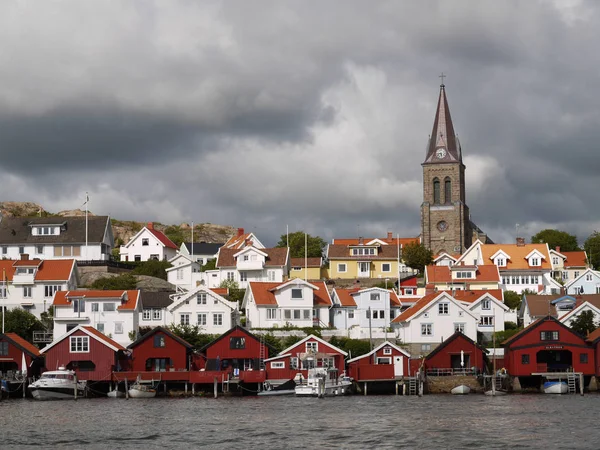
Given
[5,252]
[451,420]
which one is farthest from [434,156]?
[451,420]

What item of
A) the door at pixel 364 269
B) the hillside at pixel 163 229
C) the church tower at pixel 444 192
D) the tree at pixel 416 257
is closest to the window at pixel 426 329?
the door at pixel 364 269

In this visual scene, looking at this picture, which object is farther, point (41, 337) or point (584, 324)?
point (41, 337)

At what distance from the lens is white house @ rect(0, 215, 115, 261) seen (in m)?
118

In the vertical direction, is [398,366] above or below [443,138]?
below

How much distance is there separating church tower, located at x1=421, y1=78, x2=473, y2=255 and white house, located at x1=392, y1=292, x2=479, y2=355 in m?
57.2

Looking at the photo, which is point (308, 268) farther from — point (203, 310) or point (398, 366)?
point (398, 366)

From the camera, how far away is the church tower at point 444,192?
6048 inches

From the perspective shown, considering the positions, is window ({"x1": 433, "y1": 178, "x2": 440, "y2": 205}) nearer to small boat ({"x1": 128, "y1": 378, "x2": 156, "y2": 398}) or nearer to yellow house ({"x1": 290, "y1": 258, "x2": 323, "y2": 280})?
yellow house ({"x1": 290, "y1": 258, "x2": 323, "y2": 280})

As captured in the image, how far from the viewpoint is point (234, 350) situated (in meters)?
86.6

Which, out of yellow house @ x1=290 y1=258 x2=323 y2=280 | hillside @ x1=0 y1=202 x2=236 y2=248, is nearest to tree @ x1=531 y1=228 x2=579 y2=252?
yellow house @ x1=290 y1=258 x2=323 y2=280

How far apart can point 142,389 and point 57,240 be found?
41.5m

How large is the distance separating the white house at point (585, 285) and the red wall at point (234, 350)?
42893 mm

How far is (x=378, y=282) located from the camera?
11931 centimetres

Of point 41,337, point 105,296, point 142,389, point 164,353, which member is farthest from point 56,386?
point 41,337
